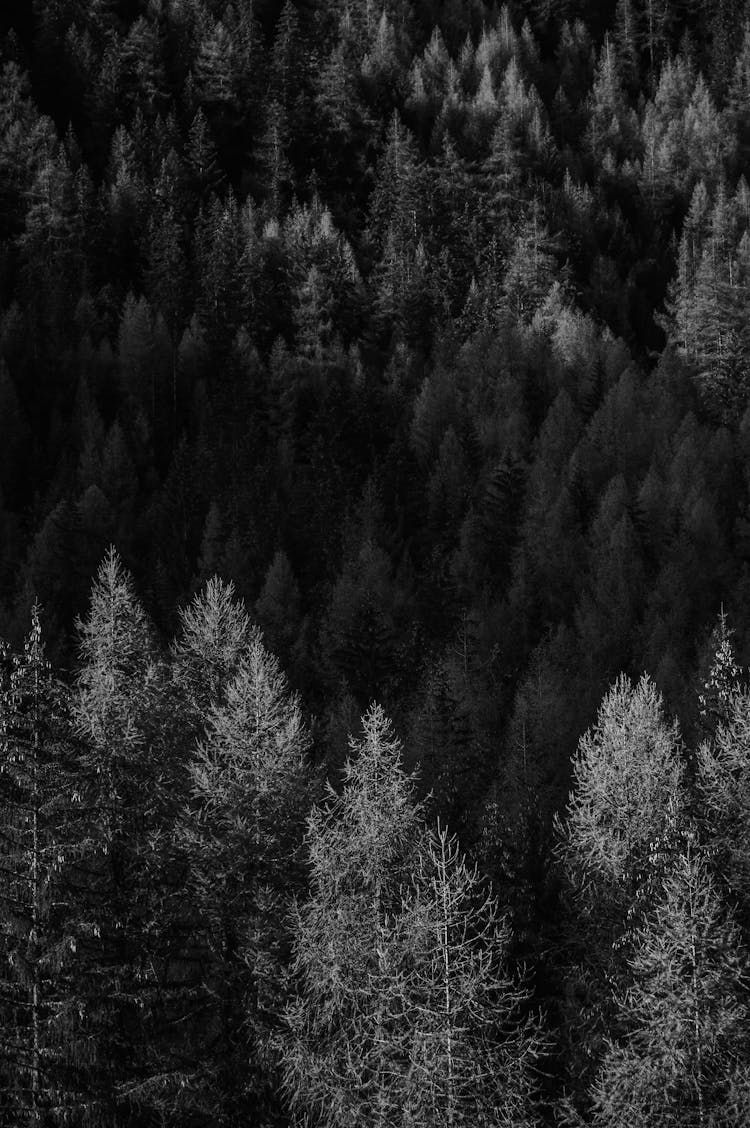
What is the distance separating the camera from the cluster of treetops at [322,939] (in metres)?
24.3

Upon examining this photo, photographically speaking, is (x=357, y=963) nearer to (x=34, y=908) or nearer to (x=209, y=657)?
(x=34, y=908)

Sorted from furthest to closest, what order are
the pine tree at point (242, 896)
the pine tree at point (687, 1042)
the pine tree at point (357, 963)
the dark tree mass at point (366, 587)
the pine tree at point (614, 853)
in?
the pine tree at point (614, 853), the pine tree at point (242, 896), the dark tree mass at point (366, 587), the pine tree at point (687, 1042), the pine tree at point (357, 963)

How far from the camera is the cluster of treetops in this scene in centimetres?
2428

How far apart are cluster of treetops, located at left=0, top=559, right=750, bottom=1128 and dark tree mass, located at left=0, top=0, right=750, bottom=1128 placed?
0.39 feet

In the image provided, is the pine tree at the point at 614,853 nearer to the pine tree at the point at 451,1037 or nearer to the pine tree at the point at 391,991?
the pine tree at the point at 391,991

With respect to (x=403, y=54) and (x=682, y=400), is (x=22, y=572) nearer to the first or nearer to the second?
(x=682, y=400)

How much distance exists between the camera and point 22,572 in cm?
8044

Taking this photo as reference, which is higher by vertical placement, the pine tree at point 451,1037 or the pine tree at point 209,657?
the pine tree at point 209,657

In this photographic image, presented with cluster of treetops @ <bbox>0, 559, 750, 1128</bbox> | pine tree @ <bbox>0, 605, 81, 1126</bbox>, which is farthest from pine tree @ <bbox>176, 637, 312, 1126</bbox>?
pine tree @ <bbox>0, 605, 81, 1126</bbox>

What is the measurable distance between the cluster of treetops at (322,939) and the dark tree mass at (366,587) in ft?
0.39

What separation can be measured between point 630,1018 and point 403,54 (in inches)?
7542

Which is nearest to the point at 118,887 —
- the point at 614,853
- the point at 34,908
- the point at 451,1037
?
the point at 34,908

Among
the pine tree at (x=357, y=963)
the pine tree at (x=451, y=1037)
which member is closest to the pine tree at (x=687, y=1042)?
the pine tree at (x=451, y=1037)

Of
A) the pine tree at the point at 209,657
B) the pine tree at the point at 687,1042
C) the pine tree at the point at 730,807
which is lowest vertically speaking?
the pine tree at the point at 687,1042
